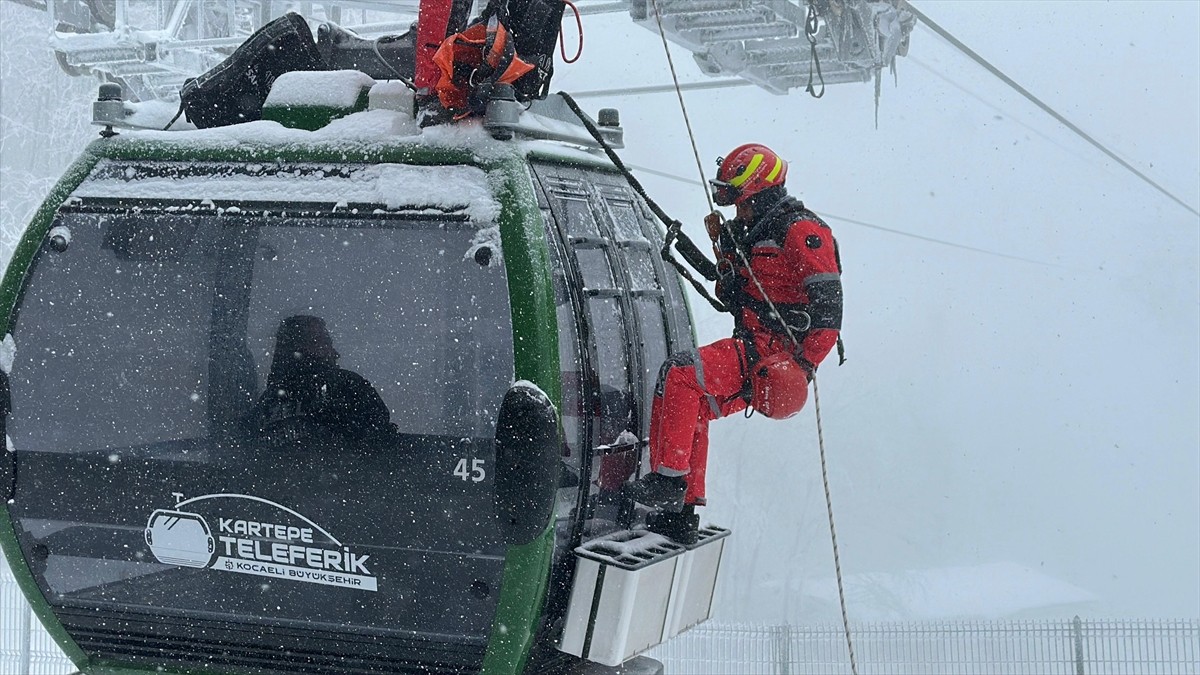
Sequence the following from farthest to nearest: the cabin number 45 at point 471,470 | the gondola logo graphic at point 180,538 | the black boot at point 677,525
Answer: the black boot at point 677,525 < the gondola logo graphic at point 180,538 < the cabin number 45 at point 471,470

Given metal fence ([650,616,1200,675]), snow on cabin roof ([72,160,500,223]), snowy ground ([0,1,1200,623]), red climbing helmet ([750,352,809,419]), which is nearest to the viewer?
snow on cabin roof ([72,160,500,223])

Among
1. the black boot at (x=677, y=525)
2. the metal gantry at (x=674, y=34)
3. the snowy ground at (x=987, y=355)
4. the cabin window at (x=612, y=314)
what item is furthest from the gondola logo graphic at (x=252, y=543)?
the snowy ground at (x=987, y=355)

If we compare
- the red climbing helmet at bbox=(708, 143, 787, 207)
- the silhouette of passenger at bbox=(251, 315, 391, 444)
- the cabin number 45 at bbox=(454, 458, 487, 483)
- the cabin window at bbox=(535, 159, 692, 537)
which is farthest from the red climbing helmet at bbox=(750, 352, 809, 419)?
the silhouette of passenger at bbox=(251, 315, 391, 444)

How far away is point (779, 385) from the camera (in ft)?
14.5

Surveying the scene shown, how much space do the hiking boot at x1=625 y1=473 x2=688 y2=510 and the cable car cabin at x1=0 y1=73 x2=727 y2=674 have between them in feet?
0.23

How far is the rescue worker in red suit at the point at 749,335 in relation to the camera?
4223 mm

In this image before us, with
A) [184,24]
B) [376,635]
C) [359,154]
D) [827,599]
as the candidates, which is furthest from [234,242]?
[827,599]

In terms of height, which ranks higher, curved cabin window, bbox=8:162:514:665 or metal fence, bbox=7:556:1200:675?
curved cabin window, bbox=8:162:514:665

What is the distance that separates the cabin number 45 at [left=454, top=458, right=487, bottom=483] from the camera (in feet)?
11.9

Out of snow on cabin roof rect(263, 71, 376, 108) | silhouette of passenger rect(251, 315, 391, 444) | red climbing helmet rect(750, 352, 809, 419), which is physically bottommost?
silhouette of passenger rect(251, 315, 391, 444)

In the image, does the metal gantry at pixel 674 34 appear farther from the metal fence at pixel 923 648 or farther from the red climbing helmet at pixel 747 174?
the metal fence at pixel 923 648

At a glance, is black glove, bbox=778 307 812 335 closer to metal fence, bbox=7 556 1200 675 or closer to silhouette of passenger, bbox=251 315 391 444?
silhouette of passenger, bbox=251 315 391 444

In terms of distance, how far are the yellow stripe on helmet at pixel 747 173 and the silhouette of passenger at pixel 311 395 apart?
1608 millimetres

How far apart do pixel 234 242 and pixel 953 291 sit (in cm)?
4032
